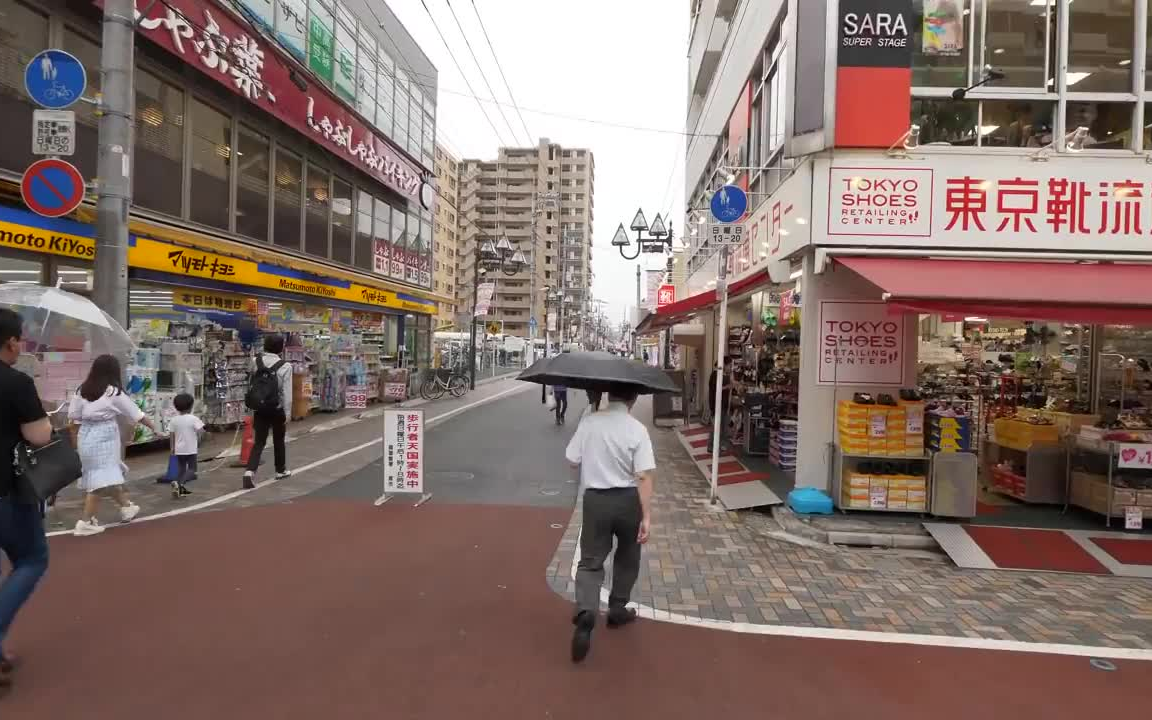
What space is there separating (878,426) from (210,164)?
45.8ft

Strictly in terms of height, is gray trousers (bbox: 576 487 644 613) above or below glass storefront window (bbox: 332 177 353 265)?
below

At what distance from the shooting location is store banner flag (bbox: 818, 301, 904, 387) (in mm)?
7434

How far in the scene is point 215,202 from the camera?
13844 mm

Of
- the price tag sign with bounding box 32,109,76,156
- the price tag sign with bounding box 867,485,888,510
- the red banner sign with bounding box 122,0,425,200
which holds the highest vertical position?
the red banner sign with bounding box 122,0,425,200

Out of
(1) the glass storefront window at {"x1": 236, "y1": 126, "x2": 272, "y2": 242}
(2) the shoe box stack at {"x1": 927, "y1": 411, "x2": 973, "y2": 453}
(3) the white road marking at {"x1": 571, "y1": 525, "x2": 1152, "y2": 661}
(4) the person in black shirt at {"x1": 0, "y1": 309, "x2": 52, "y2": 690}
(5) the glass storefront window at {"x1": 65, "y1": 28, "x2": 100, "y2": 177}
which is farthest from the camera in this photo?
(1) the glass storefront window at {"x1": 236, "y1": 126, "x2": 272, "y2": 242}

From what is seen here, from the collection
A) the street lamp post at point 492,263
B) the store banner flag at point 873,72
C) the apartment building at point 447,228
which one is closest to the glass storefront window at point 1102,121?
the store banner flag at point 873,72

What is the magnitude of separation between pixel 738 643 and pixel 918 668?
1111mm

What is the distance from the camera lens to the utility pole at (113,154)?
24.5 feet

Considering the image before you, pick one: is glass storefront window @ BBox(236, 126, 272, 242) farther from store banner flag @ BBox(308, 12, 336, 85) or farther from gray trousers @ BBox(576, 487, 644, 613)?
gray trousers @ BBox(576, 487, 644, 613)

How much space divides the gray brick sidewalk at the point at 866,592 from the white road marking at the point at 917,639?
0.26ft

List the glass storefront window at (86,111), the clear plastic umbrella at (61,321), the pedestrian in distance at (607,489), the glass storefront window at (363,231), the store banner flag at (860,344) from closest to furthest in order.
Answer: the pedestrian in distance at (607,489), the clear plastic umbrella at (61,321), the store banner flag at (860,344), the glass storefront window at (86,111), the glass storefront window at (363,231)

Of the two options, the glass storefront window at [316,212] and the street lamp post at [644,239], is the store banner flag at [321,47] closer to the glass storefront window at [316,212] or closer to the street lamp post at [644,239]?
the glass storefront window at [316,212]

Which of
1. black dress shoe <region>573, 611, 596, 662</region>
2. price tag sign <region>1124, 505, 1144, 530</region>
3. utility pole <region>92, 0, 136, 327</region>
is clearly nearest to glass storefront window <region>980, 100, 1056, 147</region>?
price tag sign <region>1124, 505, 1144, 530</region>

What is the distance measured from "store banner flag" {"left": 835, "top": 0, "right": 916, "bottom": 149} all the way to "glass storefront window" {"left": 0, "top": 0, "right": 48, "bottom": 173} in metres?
11.3
